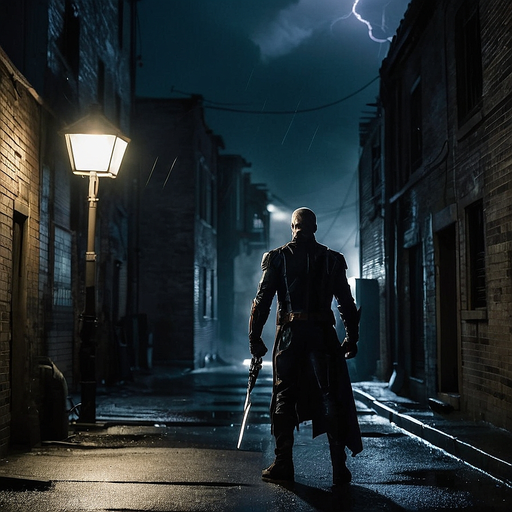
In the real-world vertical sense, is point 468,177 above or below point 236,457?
above

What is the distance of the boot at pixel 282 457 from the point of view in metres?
5.71

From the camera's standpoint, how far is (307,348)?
5984 millimetres

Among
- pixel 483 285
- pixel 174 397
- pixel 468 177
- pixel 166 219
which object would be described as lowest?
pixel 174 397

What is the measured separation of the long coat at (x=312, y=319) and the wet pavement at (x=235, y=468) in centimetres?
54

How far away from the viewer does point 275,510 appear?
15.5 feet

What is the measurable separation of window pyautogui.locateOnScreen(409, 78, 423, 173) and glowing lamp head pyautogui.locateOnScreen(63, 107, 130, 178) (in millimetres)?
6658

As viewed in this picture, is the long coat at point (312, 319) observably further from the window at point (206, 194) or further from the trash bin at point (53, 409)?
the window at point (206, 194)

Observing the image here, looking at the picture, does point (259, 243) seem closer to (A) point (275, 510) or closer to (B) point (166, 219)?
(B) point (166, 219)

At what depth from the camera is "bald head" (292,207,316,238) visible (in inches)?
245

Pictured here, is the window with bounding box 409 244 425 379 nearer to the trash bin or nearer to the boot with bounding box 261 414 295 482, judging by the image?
the trash bin

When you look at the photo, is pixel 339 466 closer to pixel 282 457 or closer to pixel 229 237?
pixel 282 457

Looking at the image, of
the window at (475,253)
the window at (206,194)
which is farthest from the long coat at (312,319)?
the window at (206,194)

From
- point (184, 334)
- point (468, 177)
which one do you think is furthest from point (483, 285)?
point (184, 334)

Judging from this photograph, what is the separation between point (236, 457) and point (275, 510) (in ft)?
7.17
